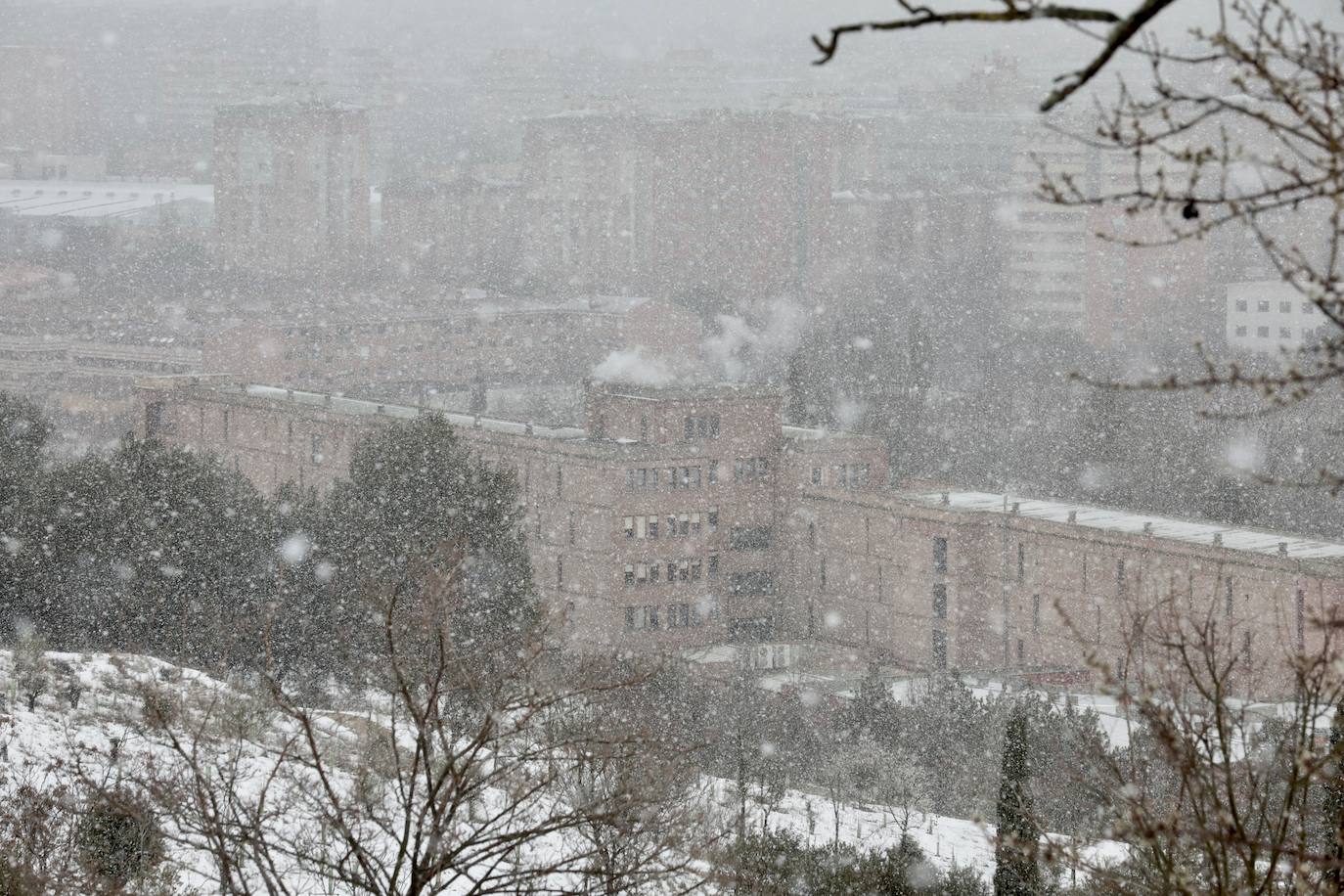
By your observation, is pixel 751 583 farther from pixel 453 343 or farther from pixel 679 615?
pixel 453 343

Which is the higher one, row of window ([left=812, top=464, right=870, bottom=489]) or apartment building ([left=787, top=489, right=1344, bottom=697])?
row of window ([left=812, top=464, right=870, bottom=489])

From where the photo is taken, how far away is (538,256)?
85.2 meters

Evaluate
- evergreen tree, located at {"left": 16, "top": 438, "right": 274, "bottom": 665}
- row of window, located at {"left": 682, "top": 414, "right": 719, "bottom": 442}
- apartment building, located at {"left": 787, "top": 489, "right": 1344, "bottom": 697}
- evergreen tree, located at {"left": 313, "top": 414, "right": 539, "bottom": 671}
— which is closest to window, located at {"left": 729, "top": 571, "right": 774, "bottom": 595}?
apartment building, located at {"left": 787, "top": 489, "right": 1344, "bottom": 697}

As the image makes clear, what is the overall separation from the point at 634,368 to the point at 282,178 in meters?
25.4

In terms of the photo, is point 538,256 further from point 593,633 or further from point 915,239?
point 593,633

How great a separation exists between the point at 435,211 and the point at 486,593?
6501 cm

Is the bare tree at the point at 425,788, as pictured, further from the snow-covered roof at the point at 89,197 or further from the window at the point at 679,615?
the snow-covered roof at the point at 89,197

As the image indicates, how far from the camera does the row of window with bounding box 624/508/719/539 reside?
38375 millimetres

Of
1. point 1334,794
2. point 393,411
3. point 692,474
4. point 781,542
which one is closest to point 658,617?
point 692,474

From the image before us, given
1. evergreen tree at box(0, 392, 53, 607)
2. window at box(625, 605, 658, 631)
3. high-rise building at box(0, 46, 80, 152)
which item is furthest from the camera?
high-rise building at box(0, 46, 80, 152)

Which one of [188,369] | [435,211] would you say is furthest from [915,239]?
[188,369]

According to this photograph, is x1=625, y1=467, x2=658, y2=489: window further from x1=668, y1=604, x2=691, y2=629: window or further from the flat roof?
x1=668, y1=604, x2=691, y2=629: window

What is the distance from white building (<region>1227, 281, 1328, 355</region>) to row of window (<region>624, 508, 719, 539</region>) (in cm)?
2752

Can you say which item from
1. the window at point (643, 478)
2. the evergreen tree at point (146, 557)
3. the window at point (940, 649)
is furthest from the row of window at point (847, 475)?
the evergreen tree at point (146, 557)
